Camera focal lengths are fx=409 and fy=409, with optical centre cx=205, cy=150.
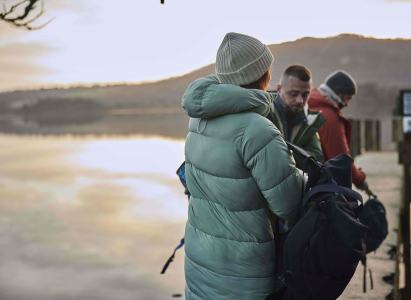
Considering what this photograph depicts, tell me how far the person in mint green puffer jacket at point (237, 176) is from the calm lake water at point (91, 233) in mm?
3505

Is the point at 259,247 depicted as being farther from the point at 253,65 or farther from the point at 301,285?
the point at 253,65

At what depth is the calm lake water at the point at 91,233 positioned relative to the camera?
522 cm

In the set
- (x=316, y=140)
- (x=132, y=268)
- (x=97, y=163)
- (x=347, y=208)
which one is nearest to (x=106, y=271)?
(x=132, y=268)

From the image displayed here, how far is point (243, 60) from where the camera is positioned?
1.60 metres

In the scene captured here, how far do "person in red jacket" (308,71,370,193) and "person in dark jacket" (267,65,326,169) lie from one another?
38cm

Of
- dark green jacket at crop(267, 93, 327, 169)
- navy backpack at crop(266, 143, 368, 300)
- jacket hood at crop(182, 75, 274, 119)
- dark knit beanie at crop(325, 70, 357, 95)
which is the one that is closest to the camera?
navy backpack at crop(266, 143, 368, 300)

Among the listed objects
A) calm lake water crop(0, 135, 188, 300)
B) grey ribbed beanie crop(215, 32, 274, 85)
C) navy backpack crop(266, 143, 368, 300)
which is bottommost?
calm lake water crop(0, 135, 188, 300)

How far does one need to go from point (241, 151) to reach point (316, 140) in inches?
57.9

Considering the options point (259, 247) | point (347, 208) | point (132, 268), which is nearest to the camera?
point (347, 208)

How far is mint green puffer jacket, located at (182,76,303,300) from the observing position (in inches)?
57.2

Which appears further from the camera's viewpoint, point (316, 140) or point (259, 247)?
point (316, 140)

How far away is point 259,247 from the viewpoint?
1.57 meters

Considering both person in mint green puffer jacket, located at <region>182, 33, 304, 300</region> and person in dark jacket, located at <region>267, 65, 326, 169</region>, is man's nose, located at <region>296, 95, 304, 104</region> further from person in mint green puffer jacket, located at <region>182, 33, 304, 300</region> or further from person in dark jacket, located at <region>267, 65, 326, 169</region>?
person in mint green puffer jacket, located at <region>182, 33, 304, 300</region>

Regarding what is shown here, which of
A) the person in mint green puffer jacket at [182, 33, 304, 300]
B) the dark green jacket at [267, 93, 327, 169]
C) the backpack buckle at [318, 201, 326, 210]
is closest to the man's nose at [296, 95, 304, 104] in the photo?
the dark green jacket at [267, 93, 327, 169]
